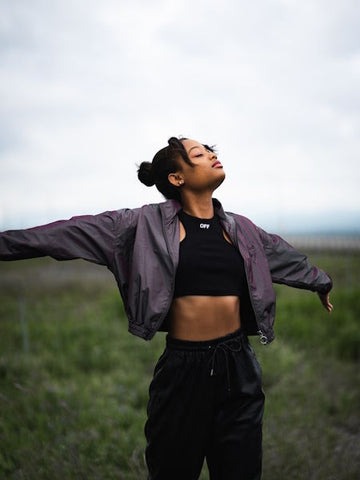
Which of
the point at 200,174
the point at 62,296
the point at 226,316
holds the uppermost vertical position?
Answer: the point at 200,174

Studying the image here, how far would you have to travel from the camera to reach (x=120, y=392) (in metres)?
5.20

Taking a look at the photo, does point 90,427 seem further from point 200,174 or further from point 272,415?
point 200,174

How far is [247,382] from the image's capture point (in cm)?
230

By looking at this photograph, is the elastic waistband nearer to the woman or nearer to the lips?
the woman

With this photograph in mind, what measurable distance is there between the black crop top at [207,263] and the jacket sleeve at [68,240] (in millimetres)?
378

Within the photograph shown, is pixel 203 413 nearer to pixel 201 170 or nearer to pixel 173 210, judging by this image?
pixel 173 210

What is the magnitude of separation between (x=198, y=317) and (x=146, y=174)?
0.94 m

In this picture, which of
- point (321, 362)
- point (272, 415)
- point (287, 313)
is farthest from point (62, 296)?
point (272, 415)

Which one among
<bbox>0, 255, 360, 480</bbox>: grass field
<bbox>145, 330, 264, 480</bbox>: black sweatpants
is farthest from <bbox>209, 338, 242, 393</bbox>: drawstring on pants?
<bbox>0, 255, 360, 480</bbox>: grass field

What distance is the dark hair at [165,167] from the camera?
8.04 feet

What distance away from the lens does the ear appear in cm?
245

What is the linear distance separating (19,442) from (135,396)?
157 cm

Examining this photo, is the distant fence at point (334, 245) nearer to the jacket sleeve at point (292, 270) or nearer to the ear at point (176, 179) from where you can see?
the jacket sleeve at point (292, 270)

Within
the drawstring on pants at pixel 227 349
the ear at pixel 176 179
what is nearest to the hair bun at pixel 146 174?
the ear at pixel 176 179
